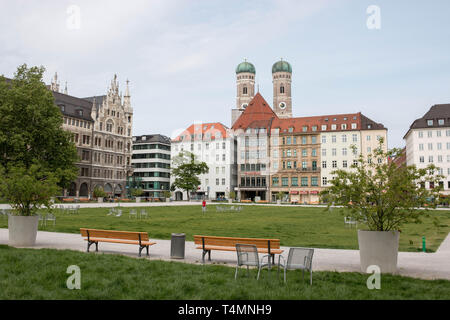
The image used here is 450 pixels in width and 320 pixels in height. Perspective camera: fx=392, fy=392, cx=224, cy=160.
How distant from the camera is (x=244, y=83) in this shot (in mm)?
134375

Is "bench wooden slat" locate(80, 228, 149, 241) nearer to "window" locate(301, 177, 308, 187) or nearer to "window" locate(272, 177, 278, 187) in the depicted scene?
"window" locate(301, 177, 308, 187)

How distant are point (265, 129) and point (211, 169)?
56.5 ft

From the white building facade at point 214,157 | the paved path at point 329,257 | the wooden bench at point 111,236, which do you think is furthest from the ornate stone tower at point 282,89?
the wooden bench at point 111,236

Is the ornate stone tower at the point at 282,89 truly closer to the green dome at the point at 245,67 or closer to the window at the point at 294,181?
the green dome at the point at 245,67

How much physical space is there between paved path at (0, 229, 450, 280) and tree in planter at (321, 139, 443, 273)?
0.70 metres

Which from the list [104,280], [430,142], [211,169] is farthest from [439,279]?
[211,169]

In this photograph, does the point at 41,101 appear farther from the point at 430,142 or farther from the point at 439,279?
the point at 430,142

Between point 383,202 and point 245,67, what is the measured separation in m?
130

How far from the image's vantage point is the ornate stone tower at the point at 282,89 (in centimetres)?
13388

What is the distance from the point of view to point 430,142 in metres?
80.4

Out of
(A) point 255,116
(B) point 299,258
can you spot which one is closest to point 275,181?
(A) point 255,116

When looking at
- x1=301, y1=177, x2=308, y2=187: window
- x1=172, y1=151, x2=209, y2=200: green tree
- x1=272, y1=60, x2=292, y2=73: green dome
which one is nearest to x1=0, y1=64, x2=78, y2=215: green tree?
x1=172, y1=151, x2=209, y2=200: green tree

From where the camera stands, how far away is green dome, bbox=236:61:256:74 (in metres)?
136

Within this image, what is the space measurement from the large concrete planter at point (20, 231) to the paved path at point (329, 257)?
0.45 meters
